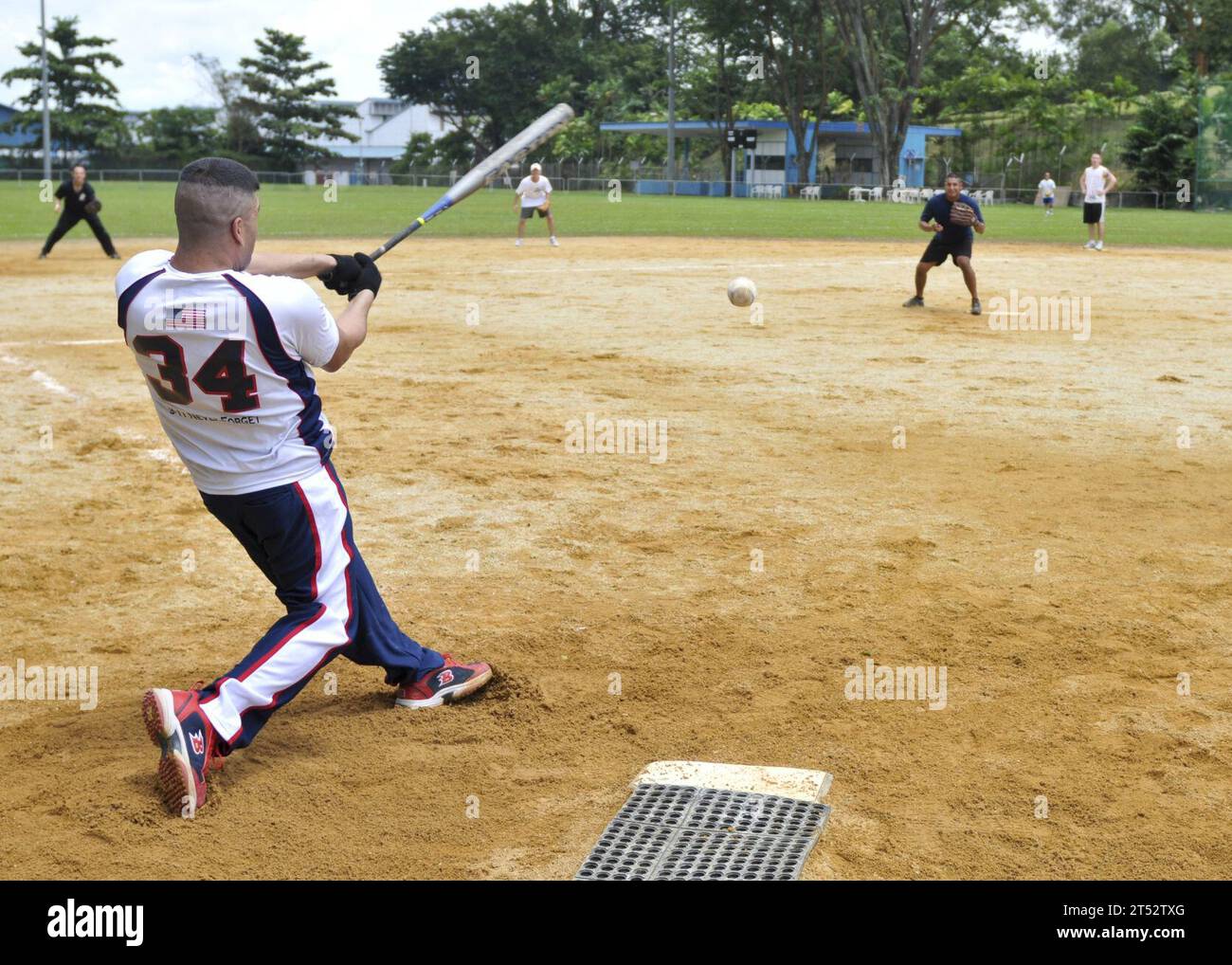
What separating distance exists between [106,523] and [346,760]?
376 centimetres

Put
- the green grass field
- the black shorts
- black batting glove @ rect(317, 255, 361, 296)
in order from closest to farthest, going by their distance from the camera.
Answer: black batting glove @ rect(317, 255, 361, 296) < the black shorts < the green grass field

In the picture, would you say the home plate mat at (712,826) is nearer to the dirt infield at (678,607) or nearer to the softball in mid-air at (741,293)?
the dirt infield at (678,607)

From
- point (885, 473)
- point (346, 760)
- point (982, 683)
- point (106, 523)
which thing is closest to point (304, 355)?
point (346, 760)

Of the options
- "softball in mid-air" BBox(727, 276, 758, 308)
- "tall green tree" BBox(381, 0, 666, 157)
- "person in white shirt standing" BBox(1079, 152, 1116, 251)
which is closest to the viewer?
"softball in mid-air" BBox(727, 276, 758, 308)

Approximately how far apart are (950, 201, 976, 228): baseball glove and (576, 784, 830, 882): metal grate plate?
1364 centimetres

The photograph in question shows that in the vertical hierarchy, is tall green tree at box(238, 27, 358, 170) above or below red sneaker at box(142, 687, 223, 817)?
above

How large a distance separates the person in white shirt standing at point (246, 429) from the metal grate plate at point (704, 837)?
127cm

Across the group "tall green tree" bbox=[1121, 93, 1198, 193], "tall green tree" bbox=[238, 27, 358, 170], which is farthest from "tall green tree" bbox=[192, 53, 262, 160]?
"tall green tree" bbox=[1121, 93, 1198, 193]

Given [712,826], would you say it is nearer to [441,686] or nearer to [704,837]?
[704,837]

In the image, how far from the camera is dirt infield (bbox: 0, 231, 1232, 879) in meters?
4.12

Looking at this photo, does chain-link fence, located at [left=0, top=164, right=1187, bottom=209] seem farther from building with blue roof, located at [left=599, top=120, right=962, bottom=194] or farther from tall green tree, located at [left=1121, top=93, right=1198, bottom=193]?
tall green tree, located at [left=1121, top=93, right=1198, bottom=193]

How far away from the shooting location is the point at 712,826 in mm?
4137

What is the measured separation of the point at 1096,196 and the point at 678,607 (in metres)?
25.1

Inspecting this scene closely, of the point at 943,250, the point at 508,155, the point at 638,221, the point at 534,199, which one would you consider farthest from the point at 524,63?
the point at 508,155
